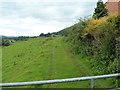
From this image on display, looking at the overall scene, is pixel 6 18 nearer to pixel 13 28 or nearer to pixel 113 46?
pixel 13 28

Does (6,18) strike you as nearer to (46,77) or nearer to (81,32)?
(81,32)

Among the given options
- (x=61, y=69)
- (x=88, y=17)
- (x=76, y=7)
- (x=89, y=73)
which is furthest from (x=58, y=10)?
(x=89, y=73)

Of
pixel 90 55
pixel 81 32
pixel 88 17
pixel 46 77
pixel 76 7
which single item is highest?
pixel 76 7

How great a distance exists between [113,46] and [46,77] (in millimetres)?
3250

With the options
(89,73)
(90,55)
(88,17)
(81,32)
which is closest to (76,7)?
(88,17)

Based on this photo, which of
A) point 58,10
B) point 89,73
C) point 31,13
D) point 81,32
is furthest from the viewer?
point 31,13

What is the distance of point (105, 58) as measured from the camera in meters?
6.62

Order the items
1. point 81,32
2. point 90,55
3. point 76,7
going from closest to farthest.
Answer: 1. point 90,55
2. point 81,32
3. point 76,7

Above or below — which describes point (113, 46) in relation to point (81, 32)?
below

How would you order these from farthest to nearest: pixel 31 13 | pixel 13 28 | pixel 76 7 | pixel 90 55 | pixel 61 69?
pixel 13 28, pixel 31 13, pixel 76 7, pixel 90 55, pixel 61 69

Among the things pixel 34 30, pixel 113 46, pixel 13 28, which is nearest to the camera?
pixel 113 46

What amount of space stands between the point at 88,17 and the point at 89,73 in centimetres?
585

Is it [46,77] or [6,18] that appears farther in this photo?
[6,18]

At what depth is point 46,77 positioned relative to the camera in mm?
7430
